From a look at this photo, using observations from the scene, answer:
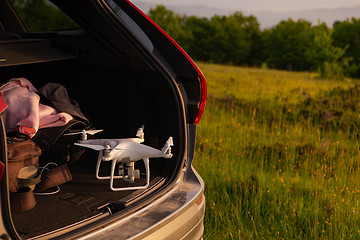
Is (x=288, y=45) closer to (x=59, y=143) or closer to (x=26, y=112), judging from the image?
(x=59, y=143)

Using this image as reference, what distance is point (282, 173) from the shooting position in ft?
13.6

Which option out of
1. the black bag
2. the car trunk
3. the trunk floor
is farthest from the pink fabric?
the trunk floor

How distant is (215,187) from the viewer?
3850 mm

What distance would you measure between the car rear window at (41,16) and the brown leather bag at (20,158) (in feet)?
3.36

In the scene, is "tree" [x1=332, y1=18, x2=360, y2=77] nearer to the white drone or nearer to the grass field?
the grass field

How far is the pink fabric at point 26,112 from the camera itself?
2297 mm

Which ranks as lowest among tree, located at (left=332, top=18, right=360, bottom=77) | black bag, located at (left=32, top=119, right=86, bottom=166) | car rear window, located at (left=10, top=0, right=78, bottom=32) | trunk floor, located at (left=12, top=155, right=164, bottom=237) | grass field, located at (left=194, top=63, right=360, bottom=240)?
grass field, located at (left=194, top=63, right=360, bottom=240)

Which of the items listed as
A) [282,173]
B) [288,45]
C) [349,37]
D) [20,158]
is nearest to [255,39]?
[288,45]

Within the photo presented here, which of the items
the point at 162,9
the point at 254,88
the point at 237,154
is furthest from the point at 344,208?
the point at 162,9

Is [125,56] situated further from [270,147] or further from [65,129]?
[270,147]

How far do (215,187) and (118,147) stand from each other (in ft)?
6.03

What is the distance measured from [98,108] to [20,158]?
84cm

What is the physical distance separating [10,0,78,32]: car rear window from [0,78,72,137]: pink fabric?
0.61 meters

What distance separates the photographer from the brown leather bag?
208 cm
